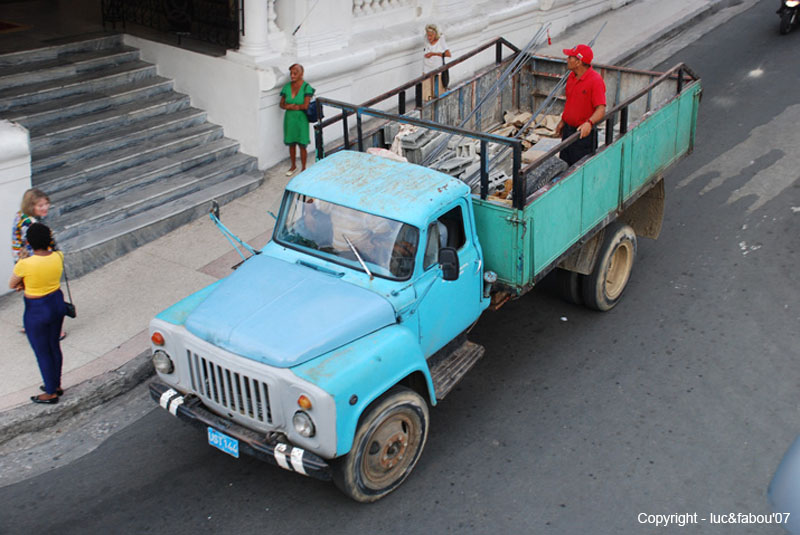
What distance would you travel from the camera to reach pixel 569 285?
881 centimetres

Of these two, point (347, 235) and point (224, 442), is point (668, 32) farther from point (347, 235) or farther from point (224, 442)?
point (224, 442)

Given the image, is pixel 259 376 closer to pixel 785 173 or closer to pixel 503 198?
pixel 503 198

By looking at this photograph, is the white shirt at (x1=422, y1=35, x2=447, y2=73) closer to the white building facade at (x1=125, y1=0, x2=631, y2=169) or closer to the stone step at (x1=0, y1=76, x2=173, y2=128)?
the white building facade at (x1=125, y1=0, x2=631, y2=169)

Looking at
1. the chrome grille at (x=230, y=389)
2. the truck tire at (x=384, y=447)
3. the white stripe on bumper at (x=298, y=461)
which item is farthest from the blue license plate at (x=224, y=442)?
the truck tire at (x=384, y=447)

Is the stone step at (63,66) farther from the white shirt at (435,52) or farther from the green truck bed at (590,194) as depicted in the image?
the green truck bed at (590,194)

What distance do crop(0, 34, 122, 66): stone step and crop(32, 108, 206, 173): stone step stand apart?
5.17 ft

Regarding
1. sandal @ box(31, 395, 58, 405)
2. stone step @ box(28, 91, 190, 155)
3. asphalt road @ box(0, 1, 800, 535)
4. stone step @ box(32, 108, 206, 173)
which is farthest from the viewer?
stone step @ box(28, 91, 190, 155)

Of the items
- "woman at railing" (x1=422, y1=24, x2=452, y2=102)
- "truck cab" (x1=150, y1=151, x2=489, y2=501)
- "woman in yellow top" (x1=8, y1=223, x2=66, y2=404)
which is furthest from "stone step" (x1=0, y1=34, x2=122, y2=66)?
"truck cab" (x1=150, y1=151, x2=489, y2=501)

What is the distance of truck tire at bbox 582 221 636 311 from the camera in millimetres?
8523

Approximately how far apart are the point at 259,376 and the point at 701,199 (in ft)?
23.9

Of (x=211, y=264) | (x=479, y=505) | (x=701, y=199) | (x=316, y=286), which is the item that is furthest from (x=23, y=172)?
(x=701, y=199)

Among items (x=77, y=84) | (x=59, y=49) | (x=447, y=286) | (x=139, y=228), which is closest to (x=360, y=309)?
(x=447, y=286)

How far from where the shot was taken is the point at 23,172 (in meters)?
8.90

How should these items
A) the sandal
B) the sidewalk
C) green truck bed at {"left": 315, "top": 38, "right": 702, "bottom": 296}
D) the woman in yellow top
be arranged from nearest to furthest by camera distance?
the woman in yellow top, green truck bed at {"left": 315, "top": 38, "right": 702, "bottom": 296}, the sandal, the sidewalk
